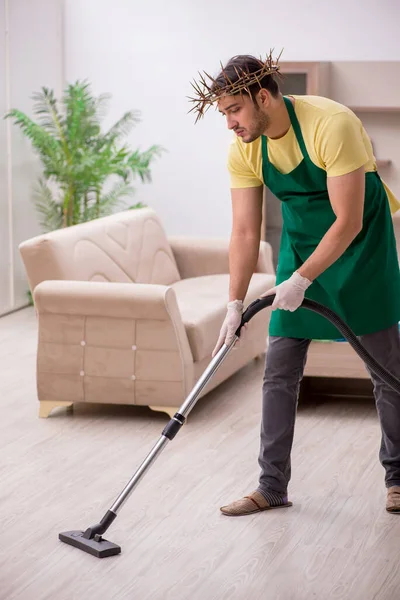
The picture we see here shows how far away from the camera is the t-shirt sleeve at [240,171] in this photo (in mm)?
3004

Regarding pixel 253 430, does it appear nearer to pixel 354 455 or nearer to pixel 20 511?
pixel 354 455

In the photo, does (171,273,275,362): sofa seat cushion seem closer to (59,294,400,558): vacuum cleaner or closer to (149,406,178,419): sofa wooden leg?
(149,406,178,419): sofa wooden leg

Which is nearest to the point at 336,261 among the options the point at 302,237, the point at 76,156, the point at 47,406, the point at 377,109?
the point at 302,237

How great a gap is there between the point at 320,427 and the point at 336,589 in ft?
4.78

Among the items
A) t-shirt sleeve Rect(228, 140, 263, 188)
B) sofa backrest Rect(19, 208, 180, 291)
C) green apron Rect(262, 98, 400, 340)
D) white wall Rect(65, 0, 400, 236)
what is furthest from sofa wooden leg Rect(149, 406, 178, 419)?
white wall Rect(65, 0, 400, 236)

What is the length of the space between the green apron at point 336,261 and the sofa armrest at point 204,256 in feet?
7.06

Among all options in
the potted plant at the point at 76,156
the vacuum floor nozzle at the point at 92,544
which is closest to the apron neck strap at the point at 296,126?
the vacuum floor nozzle at the point at 92,544

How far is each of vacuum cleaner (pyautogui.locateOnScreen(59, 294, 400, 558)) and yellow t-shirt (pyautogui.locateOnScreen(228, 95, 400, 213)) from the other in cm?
38

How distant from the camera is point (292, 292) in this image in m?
2.83

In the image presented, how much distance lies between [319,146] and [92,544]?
49.1 inches

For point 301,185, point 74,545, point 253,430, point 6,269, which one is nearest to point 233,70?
point 301,185

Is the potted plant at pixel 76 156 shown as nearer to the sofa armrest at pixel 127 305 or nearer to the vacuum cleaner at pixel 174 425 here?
the sofa armrest at pixel 127 305

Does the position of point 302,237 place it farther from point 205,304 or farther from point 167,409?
point 205,304

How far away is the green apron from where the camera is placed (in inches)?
117
